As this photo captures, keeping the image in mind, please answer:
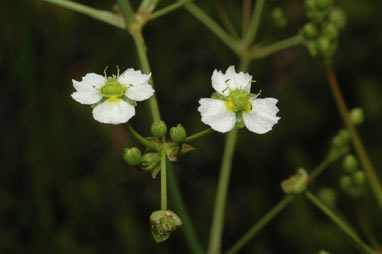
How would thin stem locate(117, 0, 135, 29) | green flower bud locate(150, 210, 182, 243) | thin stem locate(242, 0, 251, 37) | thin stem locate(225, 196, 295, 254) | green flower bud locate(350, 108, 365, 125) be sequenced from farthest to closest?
thin stem locate(242, 0, 251, 37)
green flower bud locate(350, 108, 365, 125)
thin stem locate(225, 196, 295, 254)
thin stem locate(117, 0, 135, 29)
green flower bud locate(150, 210, 182, 243)

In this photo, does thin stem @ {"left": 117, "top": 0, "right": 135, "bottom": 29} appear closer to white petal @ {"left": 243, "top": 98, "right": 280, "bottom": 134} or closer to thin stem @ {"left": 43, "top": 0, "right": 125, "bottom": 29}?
thin stem @ {"left": 43, "top": 0, "right": 125, "bottom": 29}

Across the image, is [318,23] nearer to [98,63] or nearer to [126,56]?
[126,56]

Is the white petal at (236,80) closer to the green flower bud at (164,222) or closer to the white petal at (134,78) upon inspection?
the white petal at (134,78)

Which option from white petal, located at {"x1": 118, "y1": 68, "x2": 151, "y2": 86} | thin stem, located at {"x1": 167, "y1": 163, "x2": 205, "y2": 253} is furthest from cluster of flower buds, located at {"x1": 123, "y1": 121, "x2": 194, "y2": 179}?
thin stem, located at {"x1": 167, "y1": 163, "x2": 205, "y2": 253}

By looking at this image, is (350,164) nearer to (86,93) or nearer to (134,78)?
(134,78)

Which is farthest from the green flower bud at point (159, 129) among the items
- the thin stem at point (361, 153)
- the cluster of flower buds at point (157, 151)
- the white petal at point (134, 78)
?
the thin stem at point (361, 153)

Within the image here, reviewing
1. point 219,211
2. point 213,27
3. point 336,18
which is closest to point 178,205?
point 219,211

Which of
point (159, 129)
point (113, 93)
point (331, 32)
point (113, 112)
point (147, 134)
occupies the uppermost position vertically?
point (147, 134)
